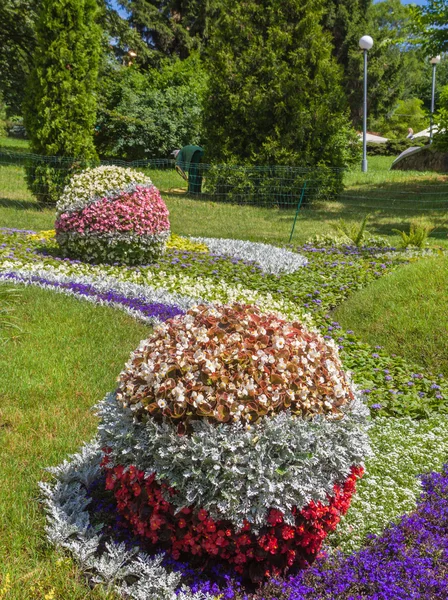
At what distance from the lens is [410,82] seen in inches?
1902

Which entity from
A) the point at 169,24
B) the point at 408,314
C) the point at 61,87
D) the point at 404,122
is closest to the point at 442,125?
the point at 61,87

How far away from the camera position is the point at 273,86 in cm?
1559

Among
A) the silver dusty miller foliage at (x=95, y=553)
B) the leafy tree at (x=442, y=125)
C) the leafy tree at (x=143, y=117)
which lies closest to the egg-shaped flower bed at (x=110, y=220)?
the silver dusty miller foliage at (x=95, y=553)

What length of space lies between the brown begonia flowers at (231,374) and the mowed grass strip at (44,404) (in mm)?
769

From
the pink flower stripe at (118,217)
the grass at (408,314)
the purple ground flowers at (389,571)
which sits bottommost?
the grass at (408,314)

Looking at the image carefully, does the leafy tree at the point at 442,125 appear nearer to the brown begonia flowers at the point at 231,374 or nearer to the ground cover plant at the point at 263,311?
the ground cover plant at the point at 263,311

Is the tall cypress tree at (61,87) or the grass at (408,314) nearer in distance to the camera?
the grass at (408,314)

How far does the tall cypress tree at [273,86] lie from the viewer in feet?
51.1

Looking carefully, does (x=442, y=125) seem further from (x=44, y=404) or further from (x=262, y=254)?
(x=44, y=404)

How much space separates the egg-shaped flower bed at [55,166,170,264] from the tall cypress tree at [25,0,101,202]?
5.02m

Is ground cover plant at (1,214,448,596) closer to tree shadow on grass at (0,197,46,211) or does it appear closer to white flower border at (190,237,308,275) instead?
white flower border at (190,237,308,275)

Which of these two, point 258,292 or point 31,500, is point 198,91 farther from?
point 31,500

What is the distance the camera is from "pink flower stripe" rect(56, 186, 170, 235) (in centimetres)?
813

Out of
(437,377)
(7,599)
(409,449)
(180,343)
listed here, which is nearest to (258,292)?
(437,377)
